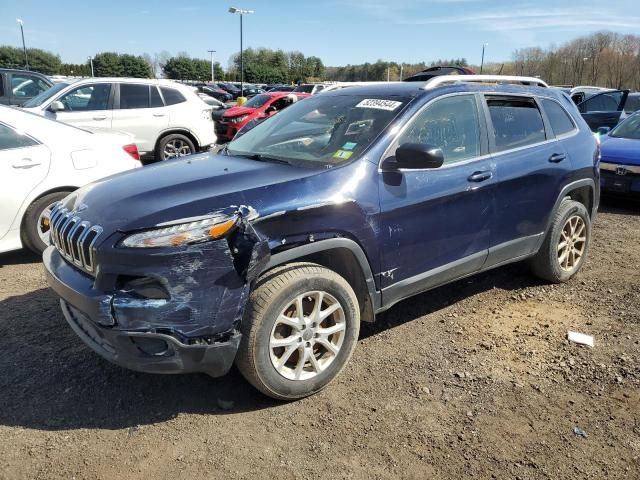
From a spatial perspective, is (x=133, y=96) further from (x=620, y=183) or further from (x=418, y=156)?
(x=620, y=183)

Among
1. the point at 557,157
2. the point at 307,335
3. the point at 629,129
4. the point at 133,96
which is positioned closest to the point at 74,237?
the point at 307,335

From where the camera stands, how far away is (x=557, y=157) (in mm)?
4383

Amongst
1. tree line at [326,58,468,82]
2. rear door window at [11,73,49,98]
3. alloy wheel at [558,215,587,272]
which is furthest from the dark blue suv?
tree line at [326,58,468,82]

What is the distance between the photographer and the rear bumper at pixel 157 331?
2555mm

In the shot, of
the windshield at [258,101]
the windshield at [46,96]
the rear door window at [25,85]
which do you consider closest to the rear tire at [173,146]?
the windshield at [46,96]

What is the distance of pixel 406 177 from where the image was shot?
10.9 feet

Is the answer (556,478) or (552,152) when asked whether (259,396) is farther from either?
(552,152)

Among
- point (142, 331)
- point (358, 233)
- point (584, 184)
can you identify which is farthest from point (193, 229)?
point (584, 184)

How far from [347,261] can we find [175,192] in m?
1.07

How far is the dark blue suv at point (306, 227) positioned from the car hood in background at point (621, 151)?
4.05 meters

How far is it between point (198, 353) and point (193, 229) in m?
0.62

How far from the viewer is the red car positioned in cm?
1518

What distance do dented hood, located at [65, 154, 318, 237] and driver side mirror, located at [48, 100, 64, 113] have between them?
20.9 feet

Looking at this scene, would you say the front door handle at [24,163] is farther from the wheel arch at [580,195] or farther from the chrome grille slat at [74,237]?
the wheel arch at [580,195]
